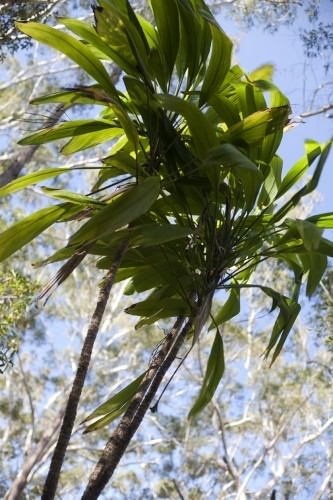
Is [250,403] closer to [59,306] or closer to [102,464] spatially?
Answer: [59,306]

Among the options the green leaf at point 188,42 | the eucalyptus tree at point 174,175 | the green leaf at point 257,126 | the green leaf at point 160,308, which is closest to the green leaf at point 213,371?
the eucalyptus tree at point 174,175

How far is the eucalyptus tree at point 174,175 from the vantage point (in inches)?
52.6

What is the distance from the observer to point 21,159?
5855 millimetres

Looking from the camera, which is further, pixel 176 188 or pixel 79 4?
pixel 79 4

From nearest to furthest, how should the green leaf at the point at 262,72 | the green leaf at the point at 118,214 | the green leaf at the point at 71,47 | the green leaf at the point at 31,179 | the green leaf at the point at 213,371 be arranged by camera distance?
the green leaf at the point at 118,214, the green leaf at the point at 71,47, the green leaf at the point at 31,179, the green leaf at the point at 213,371, the green leaf at the point at 262,72

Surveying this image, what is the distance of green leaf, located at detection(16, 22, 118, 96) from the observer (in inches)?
52.4

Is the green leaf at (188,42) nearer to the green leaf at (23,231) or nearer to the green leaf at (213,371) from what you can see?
the green leaf at (23,231)

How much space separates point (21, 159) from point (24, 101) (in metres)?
6.23

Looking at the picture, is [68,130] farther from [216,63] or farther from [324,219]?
[324,219]

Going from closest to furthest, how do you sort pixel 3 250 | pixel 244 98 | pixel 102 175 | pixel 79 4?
pixel 3 250
pixel 244 98
pixel 102 175
pixel 79 4

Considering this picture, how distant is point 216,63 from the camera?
1457 mm

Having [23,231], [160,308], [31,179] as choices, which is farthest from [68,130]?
[160,308]

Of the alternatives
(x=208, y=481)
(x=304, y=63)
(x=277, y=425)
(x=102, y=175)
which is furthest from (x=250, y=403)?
(x=102, y=175)

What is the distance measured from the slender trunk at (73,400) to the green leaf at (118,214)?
0.63 feet
